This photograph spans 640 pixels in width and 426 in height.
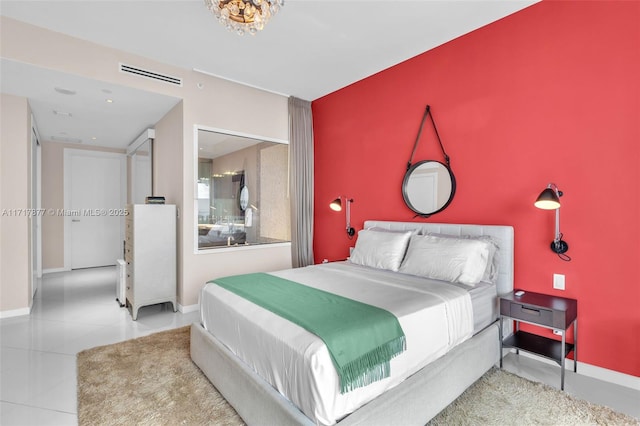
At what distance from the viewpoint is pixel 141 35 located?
3.09 meters

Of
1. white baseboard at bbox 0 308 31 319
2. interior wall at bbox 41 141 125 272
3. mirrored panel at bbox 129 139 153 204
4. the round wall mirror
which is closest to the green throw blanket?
the round wall mirror

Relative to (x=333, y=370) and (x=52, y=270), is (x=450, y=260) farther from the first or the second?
(x=52, y=270)

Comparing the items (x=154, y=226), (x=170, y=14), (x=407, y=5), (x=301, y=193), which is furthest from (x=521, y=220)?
(x=154, y=226)

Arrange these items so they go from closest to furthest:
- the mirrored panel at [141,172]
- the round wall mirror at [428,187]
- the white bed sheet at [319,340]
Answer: the white bed sheet at [319,340] < the round wall mirror at [428,187] < the mirrored panel at [141,172]

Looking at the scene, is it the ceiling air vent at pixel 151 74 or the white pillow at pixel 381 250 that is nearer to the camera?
the white pillow at pixel 381 250

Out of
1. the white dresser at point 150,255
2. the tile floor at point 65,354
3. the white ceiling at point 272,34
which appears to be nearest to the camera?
the tile floor at point 65,354

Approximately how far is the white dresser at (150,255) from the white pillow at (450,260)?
276cm

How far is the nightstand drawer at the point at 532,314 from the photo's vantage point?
7.31ft

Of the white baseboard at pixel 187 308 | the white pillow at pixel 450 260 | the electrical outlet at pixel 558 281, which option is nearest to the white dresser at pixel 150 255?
the white baseboard at pixel 187 308

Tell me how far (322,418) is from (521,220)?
7.76 feet

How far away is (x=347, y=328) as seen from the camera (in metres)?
1.62

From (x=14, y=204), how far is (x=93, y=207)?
3.17 m

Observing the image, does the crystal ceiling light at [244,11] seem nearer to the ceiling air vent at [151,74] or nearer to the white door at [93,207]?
the ceiling air vent at [151,74]

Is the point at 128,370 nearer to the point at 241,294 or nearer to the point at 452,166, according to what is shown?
the point at 241,294
